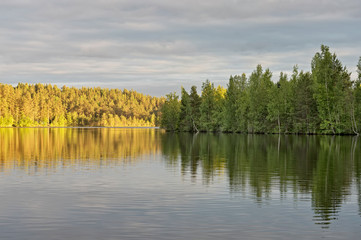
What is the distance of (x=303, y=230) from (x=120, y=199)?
9.67m

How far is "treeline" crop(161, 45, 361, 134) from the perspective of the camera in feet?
388

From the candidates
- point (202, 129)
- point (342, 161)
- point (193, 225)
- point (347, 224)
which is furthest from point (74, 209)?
point (202, 129)

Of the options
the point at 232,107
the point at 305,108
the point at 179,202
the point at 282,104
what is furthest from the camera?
the point at 232,107

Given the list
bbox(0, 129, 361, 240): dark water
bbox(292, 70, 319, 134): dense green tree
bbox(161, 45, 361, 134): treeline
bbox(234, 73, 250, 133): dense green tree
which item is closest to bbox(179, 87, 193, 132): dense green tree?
bbox(161, 45, 361, 134): treeline

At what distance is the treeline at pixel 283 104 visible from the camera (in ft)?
388

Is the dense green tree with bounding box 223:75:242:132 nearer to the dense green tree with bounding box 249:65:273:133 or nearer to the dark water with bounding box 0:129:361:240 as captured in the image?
the dense green tree with bounding box 249:65:273:133

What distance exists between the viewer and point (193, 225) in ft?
53.5

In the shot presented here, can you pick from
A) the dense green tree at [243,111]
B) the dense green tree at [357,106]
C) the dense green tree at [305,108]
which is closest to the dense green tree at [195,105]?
the dense green tree at [243,111]

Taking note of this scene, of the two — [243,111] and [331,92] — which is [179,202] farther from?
[243,111]

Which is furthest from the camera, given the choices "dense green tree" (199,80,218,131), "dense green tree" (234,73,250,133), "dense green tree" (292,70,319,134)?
"dense green tree" (199,80,218,131)

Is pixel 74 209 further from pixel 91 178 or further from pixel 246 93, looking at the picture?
pixel 246 93

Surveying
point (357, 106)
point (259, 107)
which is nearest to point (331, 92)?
point (357, 106)

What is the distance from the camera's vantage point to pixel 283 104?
139 m

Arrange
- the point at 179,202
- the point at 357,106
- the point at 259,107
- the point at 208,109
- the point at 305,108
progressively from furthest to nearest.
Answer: the point at 208,109 < the point at 259,107 < the point at 305,108 < the point at 357,106 < the point at 179,202
